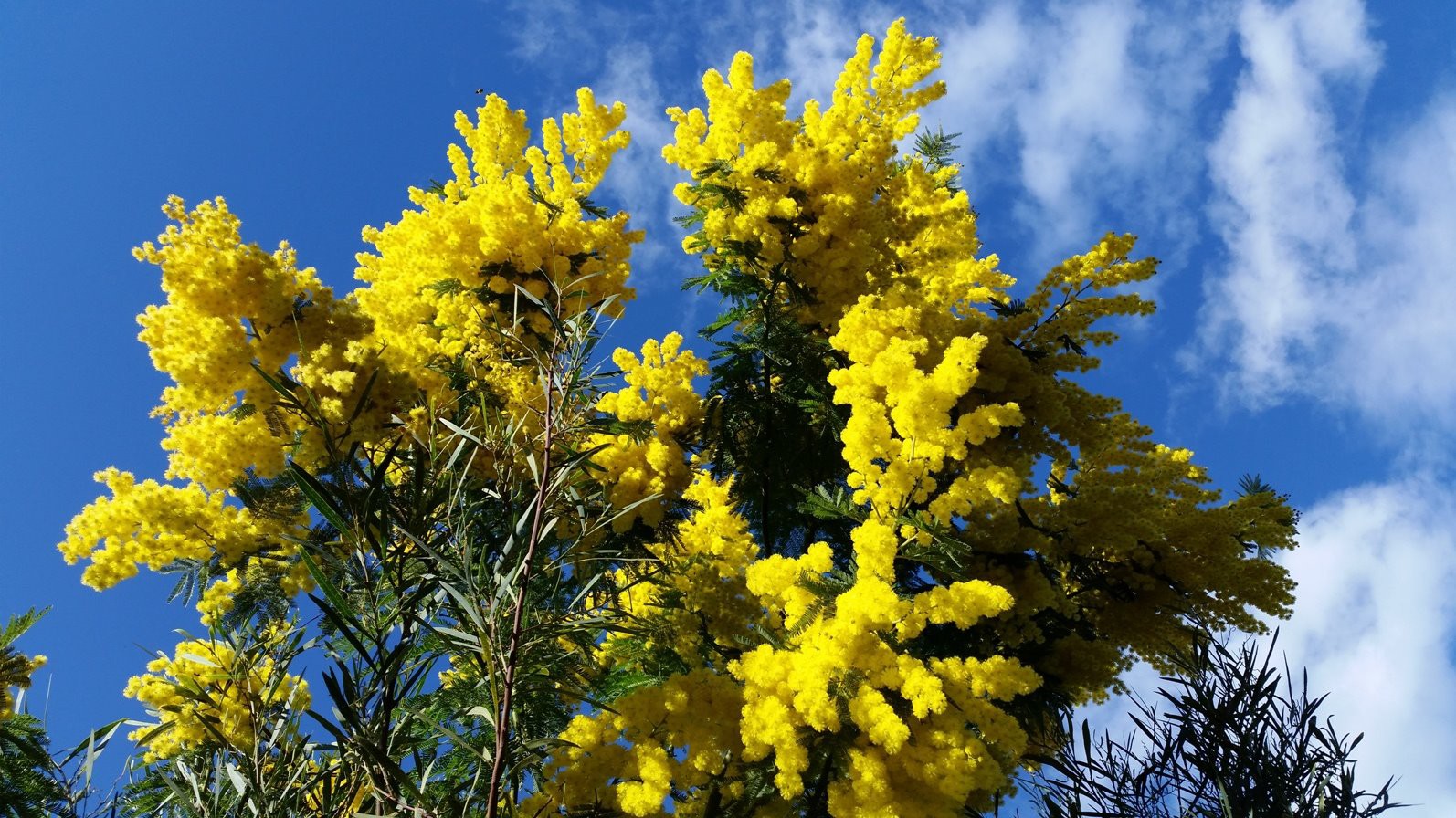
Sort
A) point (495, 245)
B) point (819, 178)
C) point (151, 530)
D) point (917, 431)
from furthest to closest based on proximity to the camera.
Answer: point (819, 178), point (495, 245), point (151, 530), point (917, 431)

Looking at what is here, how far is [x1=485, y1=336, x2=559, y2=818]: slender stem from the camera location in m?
2.73

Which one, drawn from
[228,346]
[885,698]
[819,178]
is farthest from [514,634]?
[819,178]

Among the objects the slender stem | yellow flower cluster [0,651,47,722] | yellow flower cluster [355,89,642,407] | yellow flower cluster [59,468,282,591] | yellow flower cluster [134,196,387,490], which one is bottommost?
the slender stem

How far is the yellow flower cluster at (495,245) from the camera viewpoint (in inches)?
268

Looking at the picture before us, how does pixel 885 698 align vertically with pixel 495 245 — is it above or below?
below

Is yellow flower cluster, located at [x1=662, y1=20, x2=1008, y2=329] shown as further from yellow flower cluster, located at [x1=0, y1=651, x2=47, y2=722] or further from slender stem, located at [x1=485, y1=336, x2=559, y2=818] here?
yellow flower cluster, located at [x1=0, y1=651, x2=47, y2=722]

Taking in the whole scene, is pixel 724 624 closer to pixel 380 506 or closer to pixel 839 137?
pixel 380 506

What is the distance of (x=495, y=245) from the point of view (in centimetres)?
700

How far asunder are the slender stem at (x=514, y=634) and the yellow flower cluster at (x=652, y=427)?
124 inches

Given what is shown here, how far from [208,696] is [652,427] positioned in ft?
12.5

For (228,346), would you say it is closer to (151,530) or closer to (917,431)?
(151,530)

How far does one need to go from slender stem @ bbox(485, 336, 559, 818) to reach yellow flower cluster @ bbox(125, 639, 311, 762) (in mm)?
1154

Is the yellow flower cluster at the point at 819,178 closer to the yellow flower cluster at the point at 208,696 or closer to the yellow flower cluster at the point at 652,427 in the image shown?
the yellow flower cluster at the point at 652,427

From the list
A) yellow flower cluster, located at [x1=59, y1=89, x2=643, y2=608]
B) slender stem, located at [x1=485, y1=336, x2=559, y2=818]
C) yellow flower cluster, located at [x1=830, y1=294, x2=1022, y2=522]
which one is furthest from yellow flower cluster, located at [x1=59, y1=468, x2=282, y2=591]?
yellow flower cluster, located at [x1=830, y1=294, x2=1022, y2=522]
